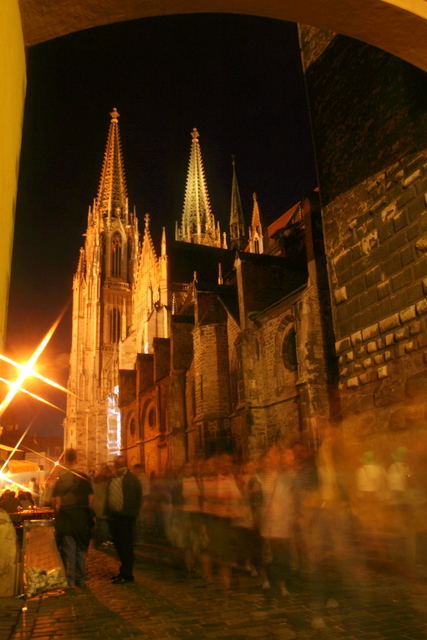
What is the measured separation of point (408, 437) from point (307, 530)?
1.70 m

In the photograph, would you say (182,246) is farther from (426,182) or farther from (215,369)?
(426,182)

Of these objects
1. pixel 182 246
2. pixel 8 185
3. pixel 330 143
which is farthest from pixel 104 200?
pixel 8 185

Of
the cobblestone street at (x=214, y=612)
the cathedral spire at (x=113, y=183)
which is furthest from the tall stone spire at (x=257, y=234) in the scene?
the cobblestone street at (x=214, y=612)

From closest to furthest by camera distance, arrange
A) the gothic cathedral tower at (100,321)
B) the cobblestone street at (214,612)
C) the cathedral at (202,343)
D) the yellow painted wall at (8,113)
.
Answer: the yellow painted wall at (8,113), the cobblestone street at (214,612), the cathedral at (202,343), the gothic cathedral tower at (100,321)

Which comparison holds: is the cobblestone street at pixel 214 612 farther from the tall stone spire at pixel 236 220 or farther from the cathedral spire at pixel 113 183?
the cathedral spire at pixel 113 183

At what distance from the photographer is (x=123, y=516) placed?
7.09 metres

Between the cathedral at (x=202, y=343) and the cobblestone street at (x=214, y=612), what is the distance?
31.0ft

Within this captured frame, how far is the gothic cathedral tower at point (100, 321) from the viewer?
171 ft

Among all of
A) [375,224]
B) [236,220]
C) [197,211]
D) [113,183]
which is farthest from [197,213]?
[375,224]

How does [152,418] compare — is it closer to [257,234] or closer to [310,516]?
[257,234]

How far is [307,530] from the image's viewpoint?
20.1ft

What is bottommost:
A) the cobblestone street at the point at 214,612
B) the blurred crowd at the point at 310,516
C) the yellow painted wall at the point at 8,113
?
the cobblestone street at the point at 214,612

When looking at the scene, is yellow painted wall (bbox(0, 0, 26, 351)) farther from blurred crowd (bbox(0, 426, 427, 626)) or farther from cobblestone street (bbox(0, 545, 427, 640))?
blurred crowd (bbox(0, 426, 427, 626))

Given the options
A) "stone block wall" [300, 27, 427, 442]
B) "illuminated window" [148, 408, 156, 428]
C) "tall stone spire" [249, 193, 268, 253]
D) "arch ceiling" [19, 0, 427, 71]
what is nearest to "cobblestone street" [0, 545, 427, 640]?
"stone block wall" [300, 27, 427, 442]
